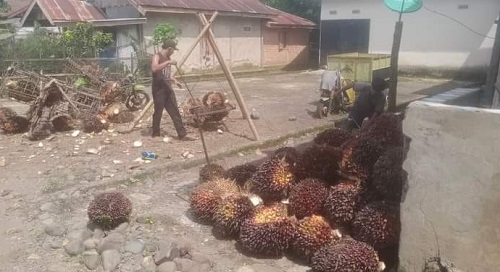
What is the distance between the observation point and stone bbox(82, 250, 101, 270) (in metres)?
3.53

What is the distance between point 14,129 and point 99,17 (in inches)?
448

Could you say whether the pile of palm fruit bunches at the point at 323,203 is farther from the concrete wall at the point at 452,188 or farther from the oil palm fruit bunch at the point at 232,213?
the concrete wall at the point at 452,188

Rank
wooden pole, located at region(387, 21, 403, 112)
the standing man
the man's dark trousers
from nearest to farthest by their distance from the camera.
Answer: wooden pole, located at region(387, 21, 403, 112) < the standing man < the man's dark trousers

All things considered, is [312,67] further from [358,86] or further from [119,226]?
[119,226]

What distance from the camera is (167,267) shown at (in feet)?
11.2

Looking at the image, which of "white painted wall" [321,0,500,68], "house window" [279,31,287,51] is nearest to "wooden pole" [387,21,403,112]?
"white painted wall" [321,0,500,68]

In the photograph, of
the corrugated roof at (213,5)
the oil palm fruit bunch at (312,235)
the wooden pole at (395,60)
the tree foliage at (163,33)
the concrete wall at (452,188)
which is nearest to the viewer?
the concrete wall at (452,188)

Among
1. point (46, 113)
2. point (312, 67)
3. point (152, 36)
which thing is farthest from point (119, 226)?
point (312, 67)

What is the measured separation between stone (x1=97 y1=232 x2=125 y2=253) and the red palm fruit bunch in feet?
7.65

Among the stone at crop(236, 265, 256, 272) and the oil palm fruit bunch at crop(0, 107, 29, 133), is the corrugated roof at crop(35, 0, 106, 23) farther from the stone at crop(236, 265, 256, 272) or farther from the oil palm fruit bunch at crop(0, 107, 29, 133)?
the stone at crop(236, 265, 256, 272)

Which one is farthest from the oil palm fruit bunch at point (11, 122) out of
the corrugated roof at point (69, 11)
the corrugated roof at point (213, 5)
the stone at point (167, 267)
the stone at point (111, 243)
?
the corrugated roof at point (213, 5)

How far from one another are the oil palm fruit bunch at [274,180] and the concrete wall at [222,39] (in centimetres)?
1400

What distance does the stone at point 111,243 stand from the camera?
12.1 ft

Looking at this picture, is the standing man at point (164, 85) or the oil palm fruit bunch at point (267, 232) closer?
the oil palm fruit bunch at point (267, 232)
